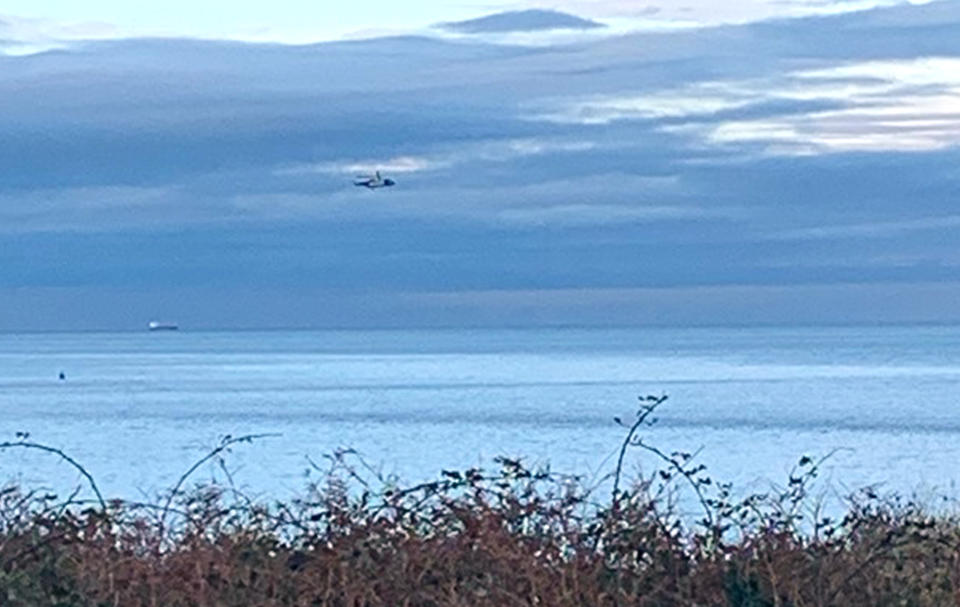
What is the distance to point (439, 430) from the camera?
55.9 m

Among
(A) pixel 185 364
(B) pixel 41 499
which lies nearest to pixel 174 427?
(B) pixel 41 499

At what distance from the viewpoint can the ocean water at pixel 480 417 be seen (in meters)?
34.7

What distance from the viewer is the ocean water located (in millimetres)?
34719

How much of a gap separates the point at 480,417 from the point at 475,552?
2135 inches

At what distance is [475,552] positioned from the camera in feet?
34.7

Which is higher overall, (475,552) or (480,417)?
(475,552)

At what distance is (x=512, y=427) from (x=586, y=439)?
7.91m

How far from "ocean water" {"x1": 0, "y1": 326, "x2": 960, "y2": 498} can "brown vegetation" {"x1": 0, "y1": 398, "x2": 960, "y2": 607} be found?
4.30 metres

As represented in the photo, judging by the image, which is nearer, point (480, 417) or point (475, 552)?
point (475, 552)

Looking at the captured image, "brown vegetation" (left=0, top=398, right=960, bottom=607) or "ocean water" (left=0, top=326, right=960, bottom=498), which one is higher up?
"brown vegetation" (left=0, top=398, right=960, bottom=607)

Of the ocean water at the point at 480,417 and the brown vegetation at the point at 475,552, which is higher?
the brown vegetation at the point at 475,552

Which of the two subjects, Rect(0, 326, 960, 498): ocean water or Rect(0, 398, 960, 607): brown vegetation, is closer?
Rect(0, 398, 960, 607): brown vegetation

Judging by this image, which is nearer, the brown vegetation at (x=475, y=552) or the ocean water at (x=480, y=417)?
the brown vegetation at (x=475, y=552)

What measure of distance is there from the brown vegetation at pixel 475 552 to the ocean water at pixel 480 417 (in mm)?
4301
